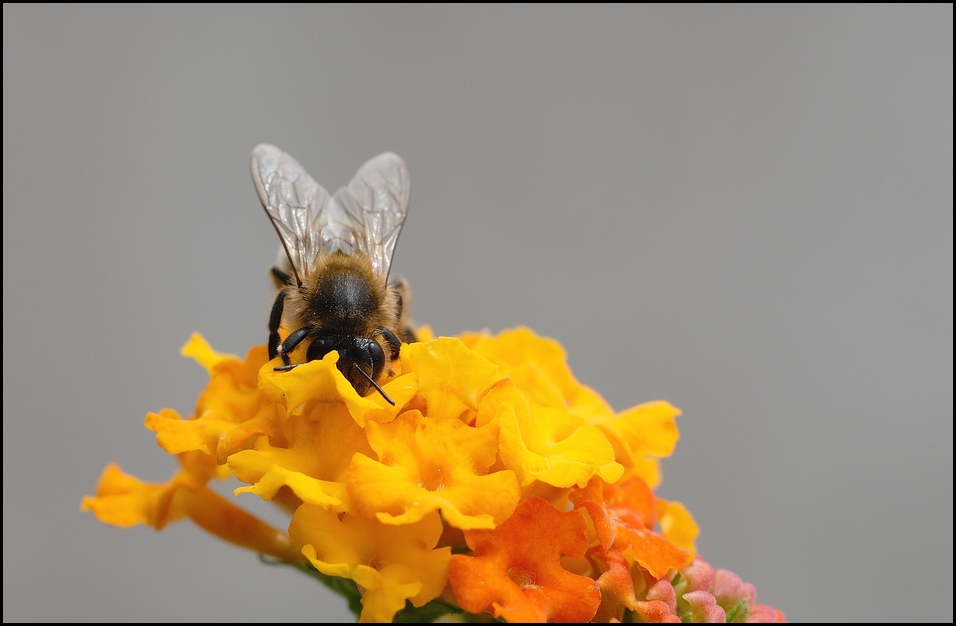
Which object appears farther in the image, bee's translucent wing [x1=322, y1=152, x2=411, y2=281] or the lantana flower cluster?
bee's translucent wing [x1=322, y1=152, x2=411, y2=281]

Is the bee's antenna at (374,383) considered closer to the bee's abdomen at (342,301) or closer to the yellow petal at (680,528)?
the bee's abdomen at (342,301)

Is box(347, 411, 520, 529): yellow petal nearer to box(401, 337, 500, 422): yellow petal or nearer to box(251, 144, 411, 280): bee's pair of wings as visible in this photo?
box(401, 337, 500, 422): yellow petal

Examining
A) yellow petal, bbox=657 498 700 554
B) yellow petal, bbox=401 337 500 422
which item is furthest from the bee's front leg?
yellow petal, bbox=657 498 700 554

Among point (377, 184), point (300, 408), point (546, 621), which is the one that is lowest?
point (546, 621)

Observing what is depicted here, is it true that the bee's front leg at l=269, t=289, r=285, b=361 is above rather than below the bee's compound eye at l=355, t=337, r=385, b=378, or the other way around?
above

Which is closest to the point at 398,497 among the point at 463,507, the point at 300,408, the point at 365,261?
the point at 463,507

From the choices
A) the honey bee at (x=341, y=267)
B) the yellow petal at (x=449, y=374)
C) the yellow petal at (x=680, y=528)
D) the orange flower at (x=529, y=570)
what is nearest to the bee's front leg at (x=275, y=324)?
the honey bee at (x=341, y=267)

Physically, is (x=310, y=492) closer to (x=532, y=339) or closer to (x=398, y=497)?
(x=398, y=497)
